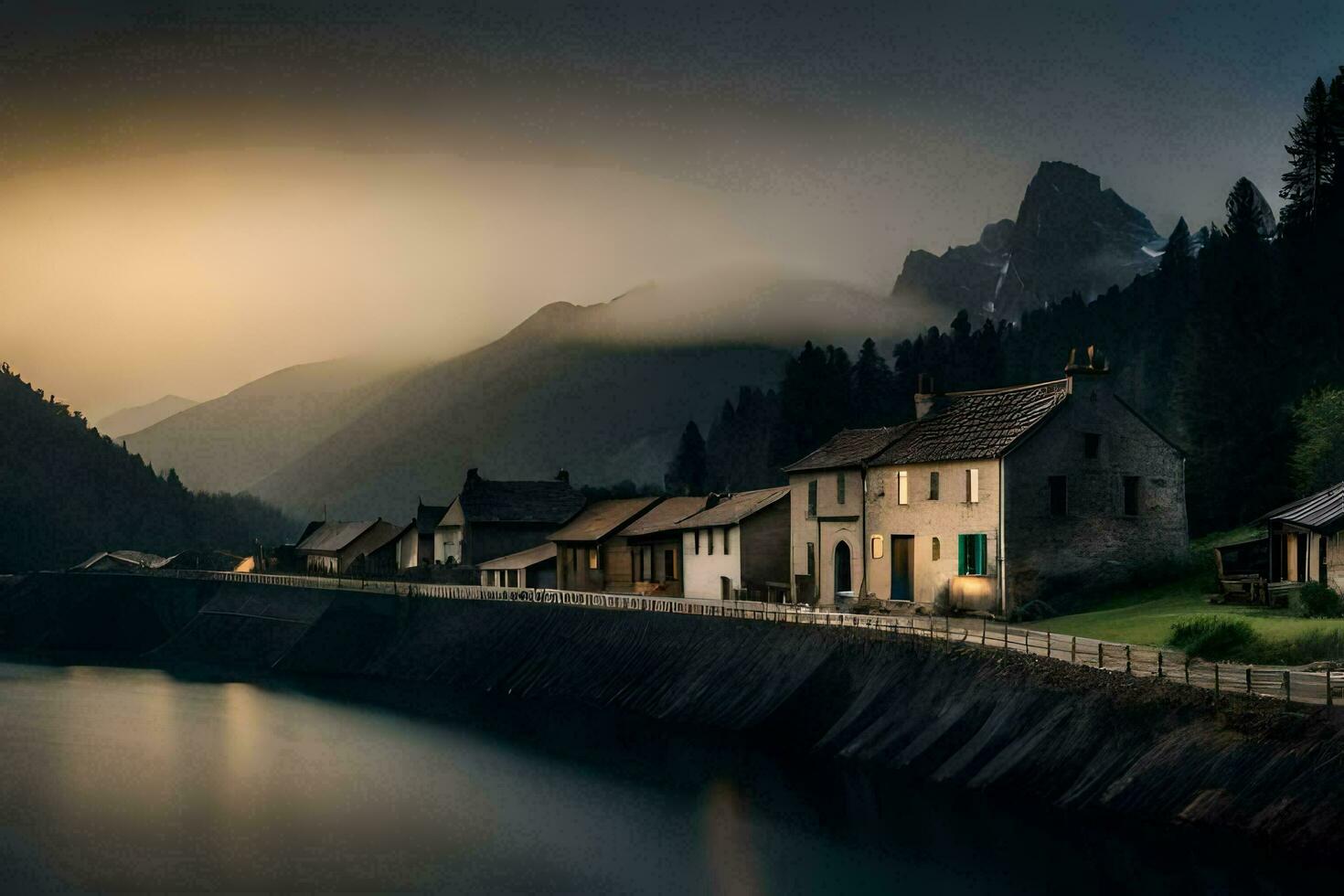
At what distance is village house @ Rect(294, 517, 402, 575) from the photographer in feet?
403

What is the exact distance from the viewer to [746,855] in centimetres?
3706

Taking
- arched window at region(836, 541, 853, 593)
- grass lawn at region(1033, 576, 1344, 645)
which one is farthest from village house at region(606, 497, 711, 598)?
grass lawn at region(1033, 576, 1344, 645)

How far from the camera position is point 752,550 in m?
72.7

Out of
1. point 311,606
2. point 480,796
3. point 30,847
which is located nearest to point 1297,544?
point 480,796

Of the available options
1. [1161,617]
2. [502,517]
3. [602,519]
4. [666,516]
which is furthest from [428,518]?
[1161,617]

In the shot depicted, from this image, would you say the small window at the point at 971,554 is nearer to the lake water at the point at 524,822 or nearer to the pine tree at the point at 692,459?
the lake water at the point at 524,822

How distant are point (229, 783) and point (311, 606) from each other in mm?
47660

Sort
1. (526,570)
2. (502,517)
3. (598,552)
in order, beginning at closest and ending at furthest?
(598,552), (526,570), (502,517)

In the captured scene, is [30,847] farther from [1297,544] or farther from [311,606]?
[311,606]

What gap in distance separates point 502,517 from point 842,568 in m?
42.9

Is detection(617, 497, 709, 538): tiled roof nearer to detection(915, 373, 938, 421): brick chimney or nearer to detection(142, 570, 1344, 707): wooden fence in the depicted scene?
detection(142, 570, 1344, 707): wooden fence

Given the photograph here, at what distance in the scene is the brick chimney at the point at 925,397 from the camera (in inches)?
2648

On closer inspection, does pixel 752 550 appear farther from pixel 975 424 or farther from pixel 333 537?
pixel 333 537

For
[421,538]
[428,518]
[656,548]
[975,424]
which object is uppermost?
[975,424]
